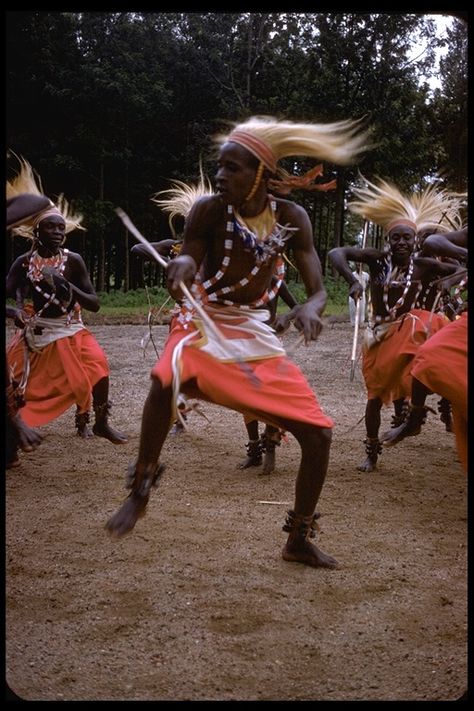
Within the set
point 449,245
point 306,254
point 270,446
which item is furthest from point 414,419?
point 306,254

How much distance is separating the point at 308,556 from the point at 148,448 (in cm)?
105

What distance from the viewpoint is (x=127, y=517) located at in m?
3.20

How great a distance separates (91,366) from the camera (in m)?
5.94

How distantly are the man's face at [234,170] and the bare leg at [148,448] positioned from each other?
0.96 m

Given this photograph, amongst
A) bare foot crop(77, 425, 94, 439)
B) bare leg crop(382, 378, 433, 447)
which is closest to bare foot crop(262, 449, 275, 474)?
bare leg crop(382, 378, 433, 447)

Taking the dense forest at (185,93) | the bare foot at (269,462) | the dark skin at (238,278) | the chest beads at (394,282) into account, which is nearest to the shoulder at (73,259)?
the bare foot at (269,462)

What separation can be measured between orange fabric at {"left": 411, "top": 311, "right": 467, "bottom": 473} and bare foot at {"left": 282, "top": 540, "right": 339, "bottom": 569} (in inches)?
34.2

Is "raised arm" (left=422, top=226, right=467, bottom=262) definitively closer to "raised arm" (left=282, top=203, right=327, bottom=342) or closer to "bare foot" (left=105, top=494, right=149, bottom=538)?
"raised arm" (left=282, top=203, right=327, bottom=342)

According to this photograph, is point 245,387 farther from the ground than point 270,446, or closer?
farther from the ground

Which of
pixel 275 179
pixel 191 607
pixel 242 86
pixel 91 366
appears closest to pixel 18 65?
pixel 242 86

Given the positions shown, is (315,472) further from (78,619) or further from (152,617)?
(78,619)

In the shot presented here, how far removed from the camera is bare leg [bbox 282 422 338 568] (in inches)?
135

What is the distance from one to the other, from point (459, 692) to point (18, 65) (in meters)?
19.0

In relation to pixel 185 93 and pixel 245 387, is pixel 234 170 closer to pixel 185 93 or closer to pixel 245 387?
pixel 245 387
